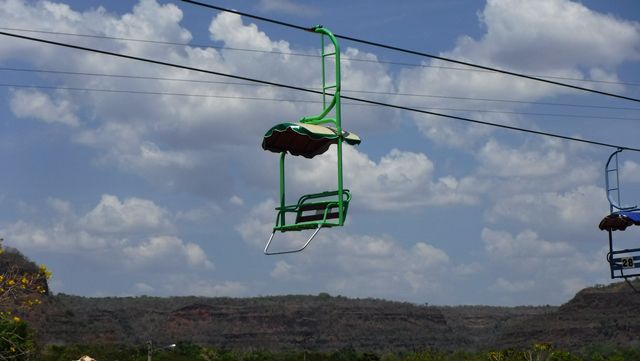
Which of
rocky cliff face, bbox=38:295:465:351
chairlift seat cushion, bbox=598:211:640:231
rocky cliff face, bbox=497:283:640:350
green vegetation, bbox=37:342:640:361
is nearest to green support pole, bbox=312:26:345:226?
chairlift seat cushion, bbox=598:211:640:231

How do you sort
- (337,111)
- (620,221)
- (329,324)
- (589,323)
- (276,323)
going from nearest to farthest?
(337,111) < (620,221) < (589,323) < (276,323) < (329,324)

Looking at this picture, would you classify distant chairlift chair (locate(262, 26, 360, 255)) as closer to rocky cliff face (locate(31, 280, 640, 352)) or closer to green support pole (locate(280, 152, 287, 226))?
green support pole (locate(280, 152, 287, 226))

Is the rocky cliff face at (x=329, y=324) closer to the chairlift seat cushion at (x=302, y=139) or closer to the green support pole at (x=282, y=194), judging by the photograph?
the green support pole at (x=282, y=194)

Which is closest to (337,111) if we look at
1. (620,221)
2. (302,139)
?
(302,139)

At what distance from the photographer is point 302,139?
2067 cm

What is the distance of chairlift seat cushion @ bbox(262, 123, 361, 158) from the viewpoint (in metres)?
19.9

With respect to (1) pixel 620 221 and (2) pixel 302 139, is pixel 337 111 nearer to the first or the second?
(2) pixel 302 139

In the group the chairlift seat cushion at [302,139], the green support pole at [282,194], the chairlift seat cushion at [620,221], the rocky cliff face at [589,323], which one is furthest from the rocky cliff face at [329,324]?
the chairlift seat cushion at [302,139]

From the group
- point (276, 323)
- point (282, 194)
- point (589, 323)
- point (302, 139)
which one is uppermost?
point (276, 323)

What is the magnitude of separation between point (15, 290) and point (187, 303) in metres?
172

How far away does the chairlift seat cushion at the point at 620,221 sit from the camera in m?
29.9

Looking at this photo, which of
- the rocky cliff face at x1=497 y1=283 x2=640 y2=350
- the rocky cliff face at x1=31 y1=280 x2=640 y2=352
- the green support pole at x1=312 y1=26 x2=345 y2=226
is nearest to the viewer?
the green support pole at x1=312 y1=26 x2=345 y2=226

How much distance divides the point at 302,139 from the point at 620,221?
1303 cm

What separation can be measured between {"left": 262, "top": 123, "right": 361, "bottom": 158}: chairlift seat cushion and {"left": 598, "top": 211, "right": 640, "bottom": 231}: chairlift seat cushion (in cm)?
1243
